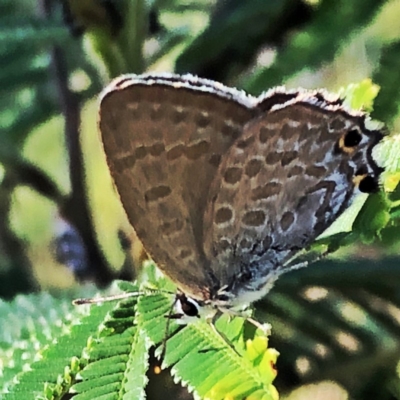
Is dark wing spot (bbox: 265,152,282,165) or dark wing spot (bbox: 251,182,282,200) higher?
dark wing spot (bbox: 265,152,282,165)

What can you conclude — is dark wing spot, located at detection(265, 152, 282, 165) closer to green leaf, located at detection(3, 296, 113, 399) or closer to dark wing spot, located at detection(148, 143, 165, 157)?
dark wing spot, located at detection(148, 143, 165, 157)

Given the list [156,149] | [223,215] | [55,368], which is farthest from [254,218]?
[55,368]

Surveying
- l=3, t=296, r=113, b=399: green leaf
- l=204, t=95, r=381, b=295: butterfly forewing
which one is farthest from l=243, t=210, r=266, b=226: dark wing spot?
l=3, t=296, r=113, b=399: green leaf

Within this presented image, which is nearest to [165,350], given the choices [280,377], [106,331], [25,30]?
[106,331]

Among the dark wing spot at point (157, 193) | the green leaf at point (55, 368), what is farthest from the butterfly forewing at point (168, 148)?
the green leaf at point (55, 368)

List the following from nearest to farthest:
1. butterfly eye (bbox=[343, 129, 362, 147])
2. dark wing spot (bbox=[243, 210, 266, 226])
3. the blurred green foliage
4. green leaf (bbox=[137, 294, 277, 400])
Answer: green leaf (bbox=[137, 294, 277, 400])
butterfly eye (bbox=[343, 129, 362, 147])
dark wing spot (bbox=[243, 210, 266, 226])
the blurred green foliage

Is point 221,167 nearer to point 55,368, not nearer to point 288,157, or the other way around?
point 288,157

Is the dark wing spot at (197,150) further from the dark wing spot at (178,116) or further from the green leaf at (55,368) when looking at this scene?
the green leaf at (55,368)
